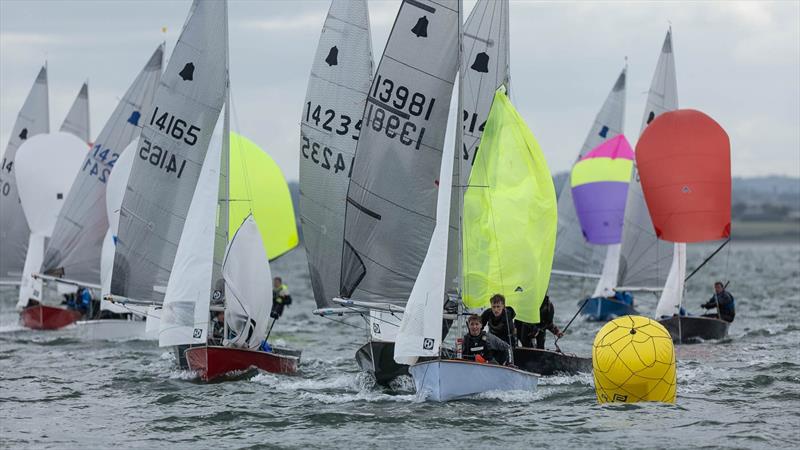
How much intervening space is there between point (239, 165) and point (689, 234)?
8240mm

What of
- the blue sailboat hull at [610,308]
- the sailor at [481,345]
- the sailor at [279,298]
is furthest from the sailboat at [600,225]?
the sailor at [481,345]

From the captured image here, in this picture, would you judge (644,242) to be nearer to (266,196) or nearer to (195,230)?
(266,196)

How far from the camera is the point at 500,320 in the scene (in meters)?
17.5

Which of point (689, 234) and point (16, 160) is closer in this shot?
point (689, 234)

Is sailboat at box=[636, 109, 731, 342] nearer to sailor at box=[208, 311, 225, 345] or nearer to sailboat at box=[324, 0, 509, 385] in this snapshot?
sailboat at box=[324, 0, 509, 385]

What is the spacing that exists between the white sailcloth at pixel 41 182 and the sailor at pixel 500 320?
1764 cm

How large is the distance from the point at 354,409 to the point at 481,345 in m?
1.80

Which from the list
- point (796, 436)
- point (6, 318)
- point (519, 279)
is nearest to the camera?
point (796, 436)

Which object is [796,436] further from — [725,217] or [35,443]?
[725,217]

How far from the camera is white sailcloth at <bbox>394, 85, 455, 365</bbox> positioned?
16.4 m

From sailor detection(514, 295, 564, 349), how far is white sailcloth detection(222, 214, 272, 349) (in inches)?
151

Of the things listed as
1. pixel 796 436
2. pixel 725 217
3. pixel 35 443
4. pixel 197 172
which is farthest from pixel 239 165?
pixel 796 436

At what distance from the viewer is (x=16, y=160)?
3244 cm

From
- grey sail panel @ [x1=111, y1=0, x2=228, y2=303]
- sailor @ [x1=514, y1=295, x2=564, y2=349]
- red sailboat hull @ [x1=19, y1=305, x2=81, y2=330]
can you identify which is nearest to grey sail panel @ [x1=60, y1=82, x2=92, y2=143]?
red sailboat hull @ [x1=19, y1=305, x2=81, y2=330]
